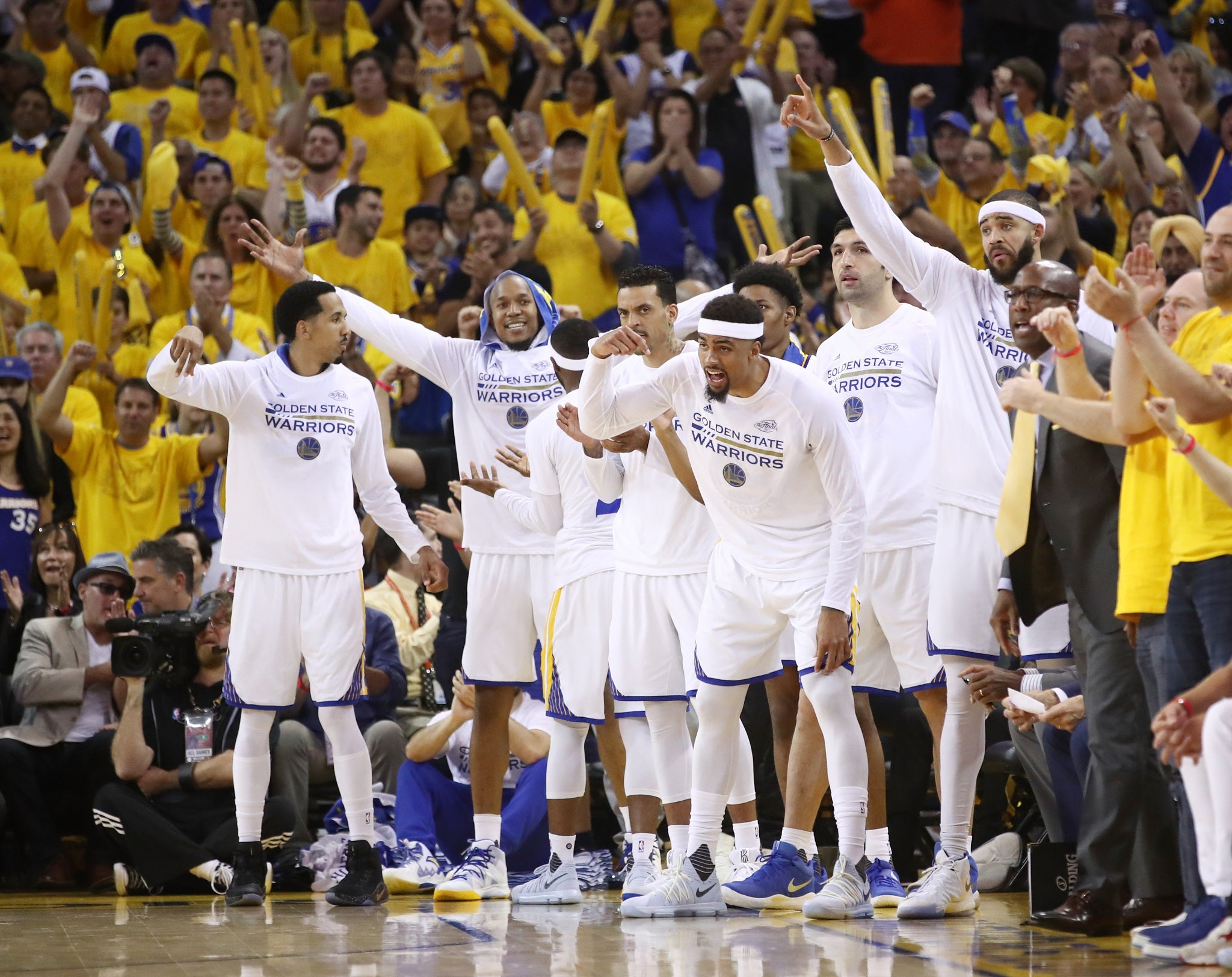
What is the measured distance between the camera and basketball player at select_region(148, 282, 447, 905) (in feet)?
23.2

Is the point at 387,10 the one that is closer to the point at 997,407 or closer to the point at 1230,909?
the point at 997,407

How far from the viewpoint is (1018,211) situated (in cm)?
633

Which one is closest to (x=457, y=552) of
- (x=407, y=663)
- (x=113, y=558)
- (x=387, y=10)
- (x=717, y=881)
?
(x=407, y=663)

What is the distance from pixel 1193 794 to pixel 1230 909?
0.36 m

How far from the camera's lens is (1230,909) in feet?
15.4

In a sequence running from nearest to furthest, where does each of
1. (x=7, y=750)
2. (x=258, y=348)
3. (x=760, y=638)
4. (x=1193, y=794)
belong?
(x=1193, y=794) < (x=760, y=638) < (x=7, y=750) < (x=258, y=348)

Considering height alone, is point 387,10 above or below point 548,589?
above

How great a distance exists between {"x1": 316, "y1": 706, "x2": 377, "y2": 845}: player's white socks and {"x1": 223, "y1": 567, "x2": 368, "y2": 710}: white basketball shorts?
97mm

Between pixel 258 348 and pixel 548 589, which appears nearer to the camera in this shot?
pixel 548 589

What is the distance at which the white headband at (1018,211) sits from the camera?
6.33 meters

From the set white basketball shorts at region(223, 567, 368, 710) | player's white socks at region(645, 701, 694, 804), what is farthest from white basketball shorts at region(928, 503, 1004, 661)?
white basketball shorts at region(223, 567, 368, 710)

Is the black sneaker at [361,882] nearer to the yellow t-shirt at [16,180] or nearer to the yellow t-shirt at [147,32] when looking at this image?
the yellow t-shirt at [16,180]

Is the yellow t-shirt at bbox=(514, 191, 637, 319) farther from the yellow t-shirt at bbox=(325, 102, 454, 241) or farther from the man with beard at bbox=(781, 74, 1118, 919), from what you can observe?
the man with beard at bbox=(781, 74, 1118, 919)

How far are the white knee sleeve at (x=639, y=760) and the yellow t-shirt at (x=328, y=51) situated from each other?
8799mm
